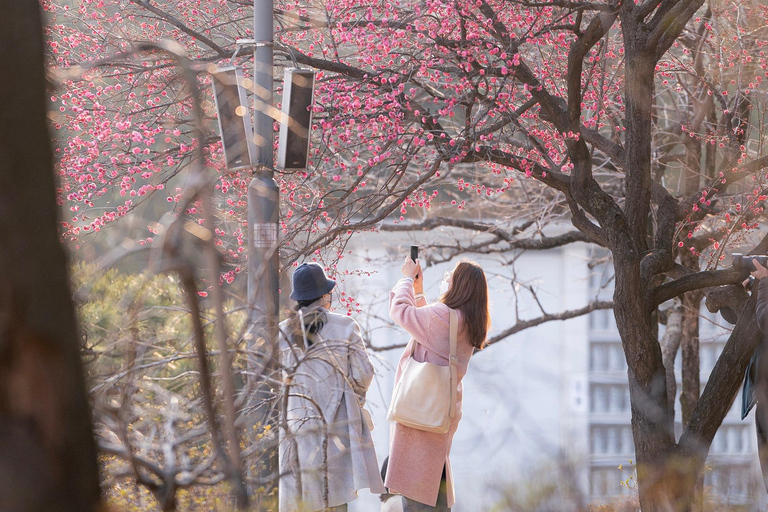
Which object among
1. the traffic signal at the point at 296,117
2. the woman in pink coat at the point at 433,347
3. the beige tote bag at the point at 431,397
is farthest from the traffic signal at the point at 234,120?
the beige tote bag at the point at 431,397

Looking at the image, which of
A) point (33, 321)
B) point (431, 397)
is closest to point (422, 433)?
point (431, 397)

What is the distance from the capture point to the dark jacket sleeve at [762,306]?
3688mm

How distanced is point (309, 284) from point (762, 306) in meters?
2.15

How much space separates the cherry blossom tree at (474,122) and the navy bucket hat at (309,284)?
29.0 inches

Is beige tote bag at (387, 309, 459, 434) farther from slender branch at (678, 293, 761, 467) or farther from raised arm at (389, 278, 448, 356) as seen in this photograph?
slender branch at (678, 293, 761, 467)

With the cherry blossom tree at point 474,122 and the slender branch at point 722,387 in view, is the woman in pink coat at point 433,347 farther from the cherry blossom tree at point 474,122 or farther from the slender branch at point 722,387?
Answer: the slender branch at point 722,387

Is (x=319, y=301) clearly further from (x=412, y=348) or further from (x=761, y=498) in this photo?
(x=761, y=498)

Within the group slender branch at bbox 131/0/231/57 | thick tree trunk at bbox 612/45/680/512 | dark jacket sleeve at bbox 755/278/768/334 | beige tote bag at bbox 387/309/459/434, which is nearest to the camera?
dark jacket sleeve at bbox 755/278/768/334

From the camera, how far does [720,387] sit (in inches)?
187

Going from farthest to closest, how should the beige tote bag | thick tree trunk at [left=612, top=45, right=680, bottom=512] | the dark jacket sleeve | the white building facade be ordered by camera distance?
1. the white building facade
2. thick tree trunk at [left=612, top=45, right=680, bottom=512]
3. the beige tote bag
4. the dark jacket sleeve

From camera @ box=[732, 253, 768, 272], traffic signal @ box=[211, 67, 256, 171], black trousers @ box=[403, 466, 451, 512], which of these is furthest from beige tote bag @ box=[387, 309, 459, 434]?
camera @ box=[732, 253, 768, 272]

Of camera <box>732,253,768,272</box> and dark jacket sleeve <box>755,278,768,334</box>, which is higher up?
camera <box>732,253,768,272</box>

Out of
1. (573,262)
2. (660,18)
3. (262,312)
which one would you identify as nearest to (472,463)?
(573,262)

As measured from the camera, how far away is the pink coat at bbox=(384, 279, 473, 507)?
13.6ft
